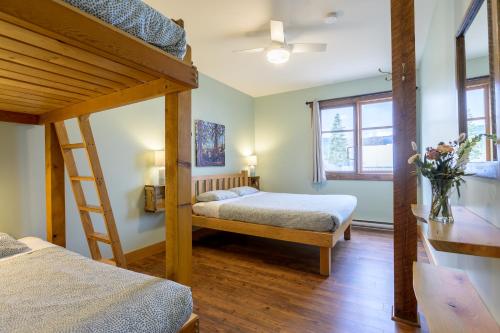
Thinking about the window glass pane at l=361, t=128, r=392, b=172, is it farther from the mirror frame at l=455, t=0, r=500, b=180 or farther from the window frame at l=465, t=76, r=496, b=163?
the window frame at l=465, t=76, r=496, b=163

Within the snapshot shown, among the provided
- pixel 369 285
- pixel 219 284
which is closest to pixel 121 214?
pixel 219 284

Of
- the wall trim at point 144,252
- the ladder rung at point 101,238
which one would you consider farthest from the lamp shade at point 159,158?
the ladder rung at point 101,238

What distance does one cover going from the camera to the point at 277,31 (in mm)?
2443

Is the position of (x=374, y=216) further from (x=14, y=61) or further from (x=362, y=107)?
(x=14, y=61)

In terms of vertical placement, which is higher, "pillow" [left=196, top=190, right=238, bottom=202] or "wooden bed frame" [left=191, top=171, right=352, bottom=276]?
"pillow" [left=196, top=190, right=238, bottom=202]

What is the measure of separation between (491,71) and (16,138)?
3.26 metres

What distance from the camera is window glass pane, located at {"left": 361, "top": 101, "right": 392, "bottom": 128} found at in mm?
4258

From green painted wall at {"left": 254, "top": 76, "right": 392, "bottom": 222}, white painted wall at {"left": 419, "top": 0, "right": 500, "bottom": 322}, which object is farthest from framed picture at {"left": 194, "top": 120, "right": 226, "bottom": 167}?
white painted wall at {"left": 419, "top": 0, "right": 500, "bottom": 322}

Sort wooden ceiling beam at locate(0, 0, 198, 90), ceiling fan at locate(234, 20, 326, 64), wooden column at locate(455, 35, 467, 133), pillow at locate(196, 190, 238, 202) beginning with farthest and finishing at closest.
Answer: pillow at locate(196, 190, 238, 202) → ceiling fan at locate(234, 20, 326, 64) → wooden column at locate(455, 35, 467, 133) → wooden ceiling beam at locate(0, 0, 198, 90)

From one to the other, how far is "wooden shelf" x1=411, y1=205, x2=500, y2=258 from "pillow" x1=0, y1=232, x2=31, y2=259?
227 cm

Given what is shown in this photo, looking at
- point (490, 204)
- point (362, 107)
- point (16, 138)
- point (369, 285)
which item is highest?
point (362, 107)

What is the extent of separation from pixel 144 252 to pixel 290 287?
1.93 meters

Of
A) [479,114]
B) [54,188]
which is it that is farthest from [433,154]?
[54,188]

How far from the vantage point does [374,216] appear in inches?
171
